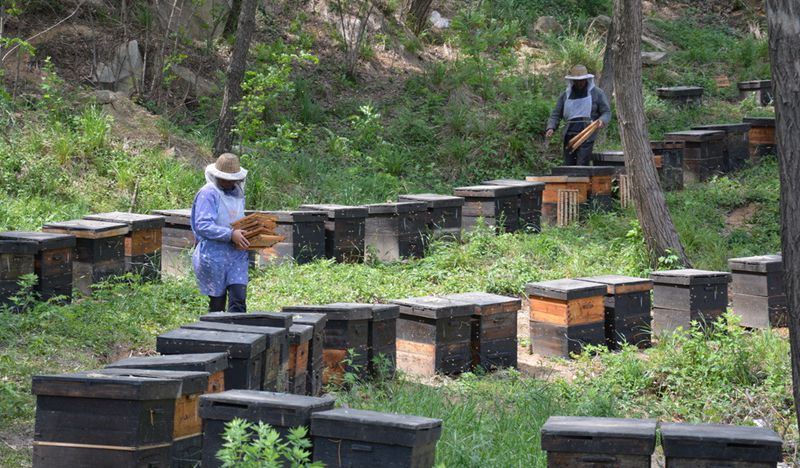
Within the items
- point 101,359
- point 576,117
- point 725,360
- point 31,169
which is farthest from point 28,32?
point 725,360

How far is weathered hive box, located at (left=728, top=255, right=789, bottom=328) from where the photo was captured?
1037 cm

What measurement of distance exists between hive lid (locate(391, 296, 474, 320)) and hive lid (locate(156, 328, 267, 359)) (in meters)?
2.65

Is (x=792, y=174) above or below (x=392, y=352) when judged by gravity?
above

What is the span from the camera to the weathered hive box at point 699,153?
1619cm

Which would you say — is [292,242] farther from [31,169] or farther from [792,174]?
[792,174]

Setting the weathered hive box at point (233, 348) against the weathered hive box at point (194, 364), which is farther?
the weathered hive box at point (233, 348)

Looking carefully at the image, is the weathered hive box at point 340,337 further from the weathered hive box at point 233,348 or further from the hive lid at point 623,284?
the hive lid at point 623,284

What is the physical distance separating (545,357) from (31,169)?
7590 millimetres

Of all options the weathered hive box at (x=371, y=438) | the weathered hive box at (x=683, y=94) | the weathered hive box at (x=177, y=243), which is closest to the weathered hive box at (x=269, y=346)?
the weathered hive box at (x=371, y=438)

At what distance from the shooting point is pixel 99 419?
17.0ft

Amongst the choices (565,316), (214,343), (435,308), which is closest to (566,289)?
(565,316)

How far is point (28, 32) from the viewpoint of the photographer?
1730 centimetres

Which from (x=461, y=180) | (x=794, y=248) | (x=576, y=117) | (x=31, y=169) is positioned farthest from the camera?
(x=461, y=180)

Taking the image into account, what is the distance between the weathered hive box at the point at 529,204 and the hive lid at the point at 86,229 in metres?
5.65
